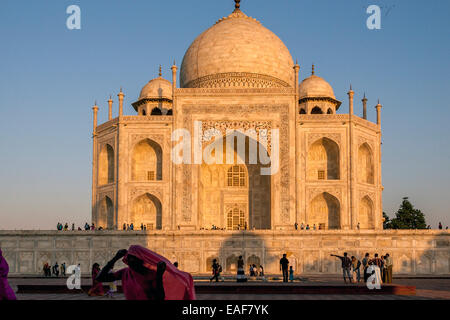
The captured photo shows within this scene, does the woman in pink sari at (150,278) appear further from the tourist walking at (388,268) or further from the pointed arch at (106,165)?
the pointed arch at (106,165)

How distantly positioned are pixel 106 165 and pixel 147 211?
3.70 m

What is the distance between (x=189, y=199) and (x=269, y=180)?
15.0 ft

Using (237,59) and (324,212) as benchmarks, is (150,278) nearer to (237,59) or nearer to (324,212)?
(324,212)

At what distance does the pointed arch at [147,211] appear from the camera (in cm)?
2862

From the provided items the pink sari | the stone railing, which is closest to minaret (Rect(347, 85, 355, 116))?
the stone railing

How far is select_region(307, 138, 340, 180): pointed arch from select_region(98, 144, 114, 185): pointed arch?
999cm

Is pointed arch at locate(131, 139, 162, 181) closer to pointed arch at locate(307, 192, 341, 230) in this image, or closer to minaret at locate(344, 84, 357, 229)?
pointed arch at locate(307, 192, 341, 230)

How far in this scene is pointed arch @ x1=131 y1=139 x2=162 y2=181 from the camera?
29.3 metres

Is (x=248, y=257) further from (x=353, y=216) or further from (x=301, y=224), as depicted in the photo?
(x=353, y=216)

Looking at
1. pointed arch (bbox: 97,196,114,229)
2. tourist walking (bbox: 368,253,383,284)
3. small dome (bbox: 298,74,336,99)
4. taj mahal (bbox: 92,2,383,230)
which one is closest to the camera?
tourist walking (bbox: 368,253,383,284)

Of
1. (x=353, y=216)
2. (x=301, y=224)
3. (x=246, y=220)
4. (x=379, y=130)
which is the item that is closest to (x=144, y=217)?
(x=246, y=220)

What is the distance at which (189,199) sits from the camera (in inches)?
1076

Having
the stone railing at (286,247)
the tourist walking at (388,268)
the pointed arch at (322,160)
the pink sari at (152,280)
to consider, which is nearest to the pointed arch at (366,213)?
the pointed arch at (322,160)

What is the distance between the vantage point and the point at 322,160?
97.2 ft
